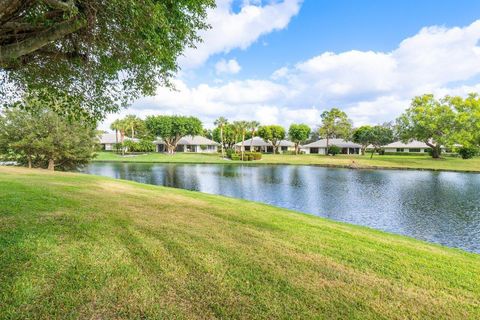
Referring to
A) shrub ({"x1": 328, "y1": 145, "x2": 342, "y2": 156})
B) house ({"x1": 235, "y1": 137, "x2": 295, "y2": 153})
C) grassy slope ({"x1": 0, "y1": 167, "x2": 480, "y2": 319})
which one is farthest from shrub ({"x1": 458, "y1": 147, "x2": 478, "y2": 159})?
grassy slope ({"x1": 0, "y1": 167, "x2": 480, "y2": 319})

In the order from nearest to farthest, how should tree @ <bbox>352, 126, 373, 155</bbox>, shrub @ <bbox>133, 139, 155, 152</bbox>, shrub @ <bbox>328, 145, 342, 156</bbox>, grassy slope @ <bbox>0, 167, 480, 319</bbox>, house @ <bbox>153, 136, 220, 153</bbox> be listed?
1. grassy slope @ <bbox>0, 167, 480, 319</bbox>
2. shrub @ <bbox>328, 145, 342, 156</bbox>
3. shrub @ <bbox>133, 139, 155, 152</bbox>
4. tree @ <bbox>352, 126, 373, 155</bbox>
5. house @ <bbox>153, 136, 220, 153</bbox>

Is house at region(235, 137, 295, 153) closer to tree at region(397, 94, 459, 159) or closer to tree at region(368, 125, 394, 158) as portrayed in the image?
tree at region(368, 125, 394, 158)

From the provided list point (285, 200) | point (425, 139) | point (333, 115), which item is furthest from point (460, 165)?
point (285, 200)

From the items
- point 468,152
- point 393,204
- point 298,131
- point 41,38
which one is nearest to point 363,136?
point 298,131

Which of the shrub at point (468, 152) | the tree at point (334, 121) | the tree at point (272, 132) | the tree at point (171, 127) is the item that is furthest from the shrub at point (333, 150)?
the tree at point (171, 127)

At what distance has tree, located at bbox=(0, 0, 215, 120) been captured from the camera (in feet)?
18.8

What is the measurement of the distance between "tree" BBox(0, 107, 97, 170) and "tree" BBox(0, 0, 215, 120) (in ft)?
45.3

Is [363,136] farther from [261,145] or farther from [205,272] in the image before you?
[205,272]

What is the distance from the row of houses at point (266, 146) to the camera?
290 ft

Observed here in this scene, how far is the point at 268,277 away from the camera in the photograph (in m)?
4.96

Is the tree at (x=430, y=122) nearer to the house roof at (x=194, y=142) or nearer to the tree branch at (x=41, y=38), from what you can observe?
the house roof at (x=194, y=142)

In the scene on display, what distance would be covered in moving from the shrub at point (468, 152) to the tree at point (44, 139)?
69205mm

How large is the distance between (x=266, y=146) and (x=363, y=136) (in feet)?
101

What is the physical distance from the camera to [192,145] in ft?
317
